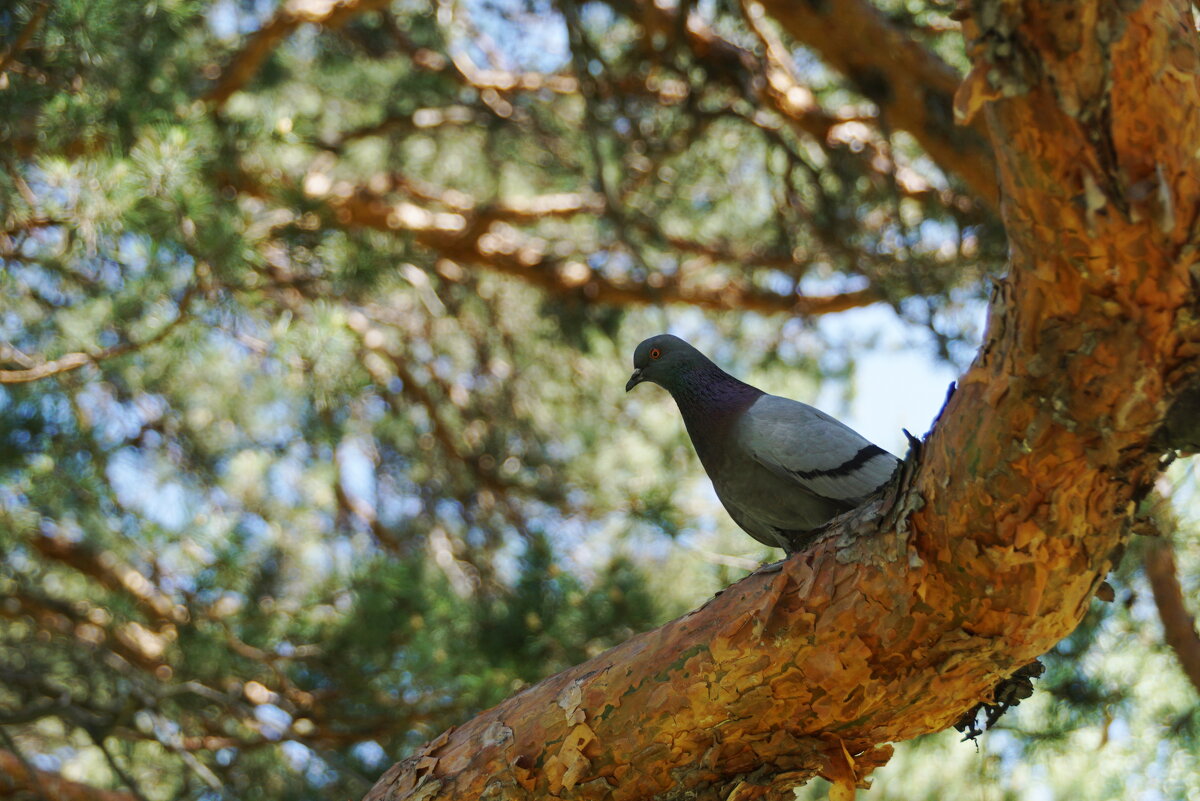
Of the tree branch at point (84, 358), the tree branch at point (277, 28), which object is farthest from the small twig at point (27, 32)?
the tree branch at point (277, 28)

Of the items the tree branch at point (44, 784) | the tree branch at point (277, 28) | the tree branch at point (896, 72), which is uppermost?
the tree branch at point (277, 28)

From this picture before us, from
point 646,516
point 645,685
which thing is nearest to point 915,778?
point 646,516

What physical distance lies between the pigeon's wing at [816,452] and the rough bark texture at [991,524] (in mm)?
851

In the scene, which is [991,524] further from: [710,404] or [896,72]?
[896,72]

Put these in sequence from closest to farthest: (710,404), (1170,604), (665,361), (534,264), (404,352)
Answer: (710,404), (665,361), (1170,604), (534,264), (404,352)

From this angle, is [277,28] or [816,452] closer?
[816,452]

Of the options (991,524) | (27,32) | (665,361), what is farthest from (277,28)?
(991,524)

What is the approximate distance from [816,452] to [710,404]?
1.74 ft

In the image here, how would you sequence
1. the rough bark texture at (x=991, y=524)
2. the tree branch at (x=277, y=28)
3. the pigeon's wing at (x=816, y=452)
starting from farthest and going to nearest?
the tree branch at (x=277, y=28)
the pigeon's wing at (x=816, y=452)
the rough bark texture at (x=991, y=524)

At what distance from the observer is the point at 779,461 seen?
10.0 feet

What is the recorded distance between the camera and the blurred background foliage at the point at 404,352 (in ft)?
13.6

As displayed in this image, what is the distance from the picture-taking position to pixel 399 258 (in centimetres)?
518

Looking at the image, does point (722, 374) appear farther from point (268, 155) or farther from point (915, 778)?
point (915, 778)

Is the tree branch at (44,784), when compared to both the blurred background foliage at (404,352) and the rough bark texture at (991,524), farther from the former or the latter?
the rough bark texture at (991,524)
